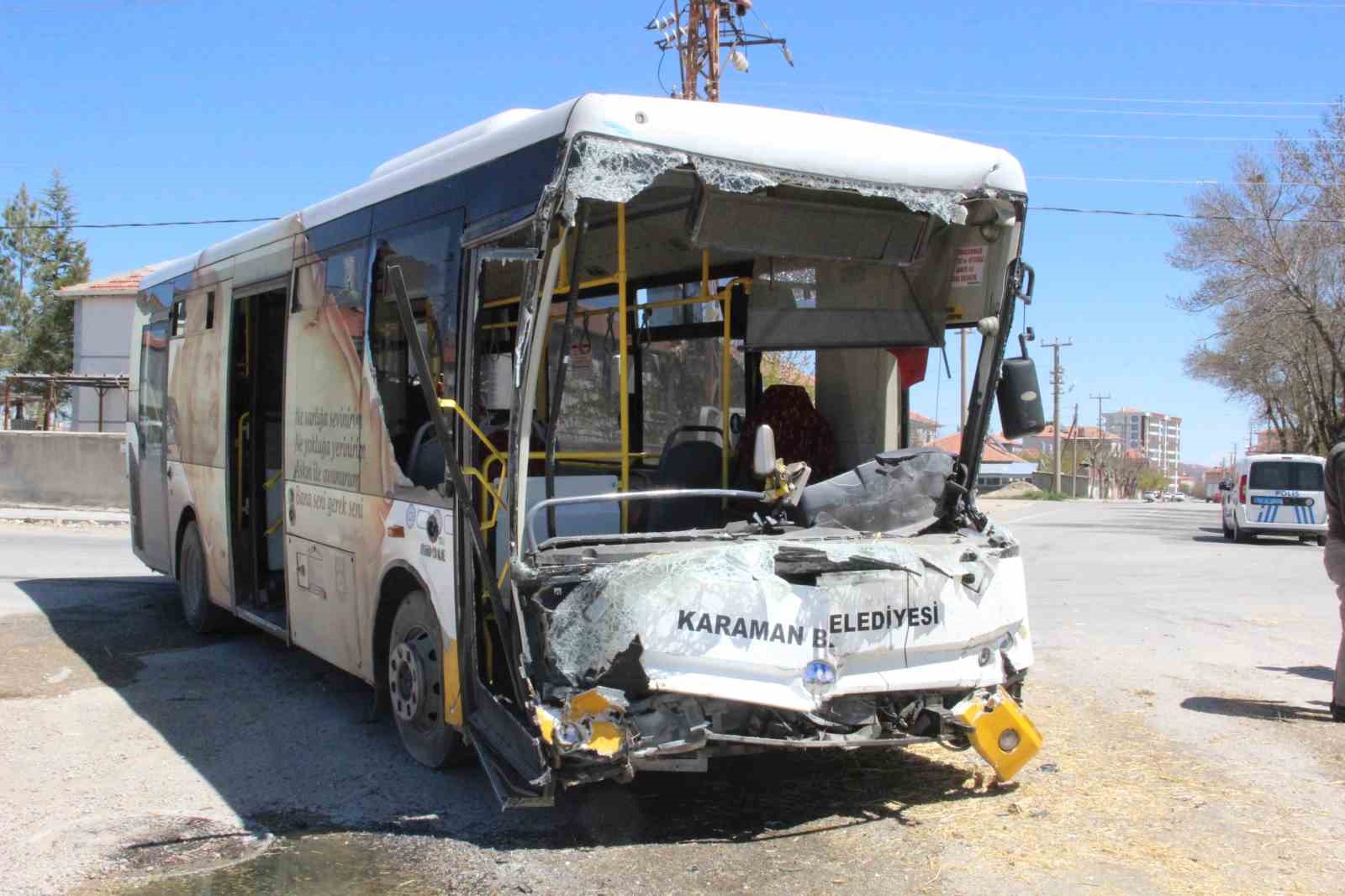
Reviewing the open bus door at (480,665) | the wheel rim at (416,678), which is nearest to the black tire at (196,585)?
the wheel rim at (416,678)

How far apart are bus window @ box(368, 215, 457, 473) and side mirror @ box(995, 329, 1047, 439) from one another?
2.75m

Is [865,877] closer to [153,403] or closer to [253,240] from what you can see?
[253,240]

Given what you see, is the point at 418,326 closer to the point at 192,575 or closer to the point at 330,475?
the point at 330,475

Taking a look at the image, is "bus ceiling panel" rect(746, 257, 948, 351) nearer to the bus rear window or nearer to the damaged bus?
the damaged bus

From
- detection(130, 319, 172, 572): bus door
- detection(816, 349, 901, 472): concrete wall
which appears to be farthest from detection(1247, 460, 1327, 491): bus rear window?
detection(130, 319, 172, 572): bus door

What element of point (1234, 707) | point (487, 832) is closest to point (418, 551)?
point (487, 832)

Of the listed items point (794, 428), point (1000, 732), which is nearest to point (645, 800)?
point (1000, 732)

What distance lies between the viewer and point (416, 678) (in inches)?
245

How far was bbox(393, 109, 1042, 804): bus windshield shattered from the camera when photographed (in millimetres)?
4820

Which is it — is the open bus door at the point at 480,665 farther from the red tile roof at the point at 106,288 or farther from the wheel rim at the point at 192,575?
the red tile roof at the point at 106,288

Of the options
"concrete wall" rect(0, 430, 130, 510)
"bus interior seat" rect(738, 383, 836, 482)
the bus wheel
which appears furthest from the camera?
"concrete wall" rect(0, 430, 130, 510)

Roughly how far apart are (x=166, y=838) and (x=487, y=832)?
1403mm

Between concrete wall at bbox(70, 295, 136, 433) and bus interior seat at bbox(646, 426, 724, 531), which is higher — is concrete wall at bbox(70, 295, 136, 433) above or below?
above

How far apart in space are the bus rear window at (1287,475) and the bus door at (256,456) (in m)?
21.3
